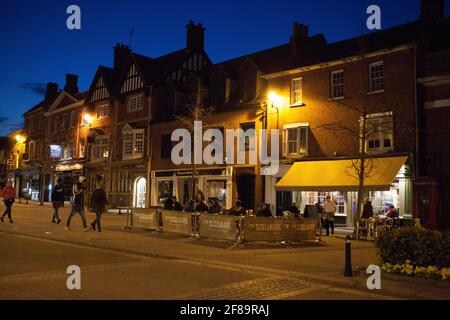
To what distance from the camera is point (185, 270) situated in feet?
32.4

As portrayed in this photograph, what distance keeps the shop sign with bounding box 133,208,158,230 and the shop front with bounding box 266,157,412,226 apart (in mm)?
6953

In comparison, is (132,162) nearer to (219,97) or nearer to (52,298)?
(219,97)

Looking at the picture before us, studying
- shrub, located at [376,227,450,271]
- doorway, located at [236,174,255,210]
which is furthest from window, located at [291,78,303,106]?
shrub, located at [376,227,450,271]

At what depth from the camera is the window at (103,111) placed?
38031 millimetres

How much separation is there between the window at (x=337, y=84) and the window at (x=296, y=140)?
2104 mm

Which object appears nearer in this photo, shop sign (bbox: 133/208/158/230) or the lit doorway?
shop sign (bbox: 133/208/158/230)

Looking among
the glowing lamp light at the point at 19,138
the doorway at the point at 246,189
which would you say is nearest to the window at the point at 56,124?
the glowing lamp light at the point at 19,138

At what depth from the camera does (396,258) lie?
31.6ft

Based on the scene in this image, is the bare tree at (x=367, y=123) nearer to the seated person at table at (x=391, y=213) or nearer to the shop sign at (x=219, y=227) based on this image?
the seated person at table at (x=391, y=213)

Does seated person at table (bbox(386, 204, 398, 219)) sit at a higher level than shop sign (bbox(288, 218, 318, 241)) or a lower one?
higher

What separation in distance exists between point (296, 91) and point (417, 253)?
16.0 m

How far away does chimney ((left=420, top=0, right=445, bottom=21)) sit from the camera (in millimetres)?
22406

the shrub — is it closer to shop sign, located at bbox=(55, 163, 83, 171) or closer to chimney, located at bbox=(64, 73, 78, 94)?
shop sign, located at bbox=(55, 163, 83, 171)

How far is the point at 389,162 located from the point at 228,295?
555 inches
